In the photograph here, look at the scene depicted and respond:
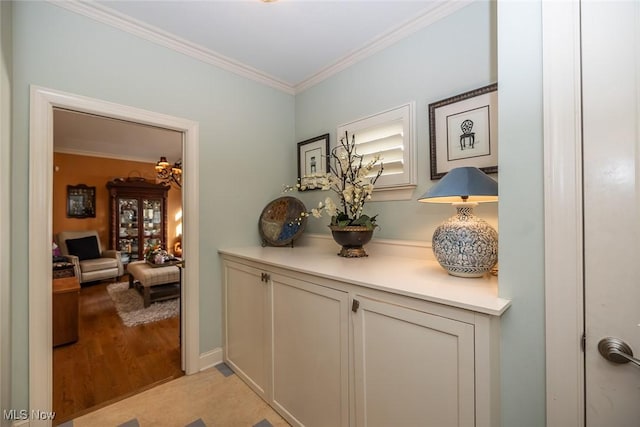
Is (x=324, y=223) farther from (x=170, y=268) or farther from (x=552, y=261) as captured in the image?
(x=170, y=268)

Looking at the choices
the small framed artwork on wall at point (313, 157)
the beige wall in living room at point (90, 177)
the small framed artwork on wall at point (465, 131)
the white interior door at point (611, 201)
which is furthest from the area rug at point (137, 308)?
the white interior door at point (611, 201)

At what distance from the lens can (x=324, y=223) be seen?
Result: 2.42m

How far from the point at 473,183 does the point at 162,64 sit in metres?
2.19

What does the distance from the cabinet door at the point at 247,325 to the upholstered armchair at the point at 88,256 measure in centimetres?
391

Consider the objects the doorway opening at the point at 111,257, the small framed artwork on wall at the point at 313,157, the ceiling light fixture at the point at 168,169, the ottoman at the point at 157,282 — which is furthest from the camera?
the ceiling light fixture at the point at 168,169

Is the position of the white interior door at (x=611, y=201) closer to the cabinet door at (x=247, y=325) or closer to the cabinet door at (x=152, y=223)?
the cabinet door at (x=247, y=325)

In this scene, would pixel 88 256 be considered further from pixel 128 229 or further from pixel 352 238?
pixel 352 238

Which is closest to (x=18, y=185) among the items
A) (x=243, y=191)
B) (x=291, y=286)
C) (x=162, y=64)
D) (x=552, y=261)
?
(x=162, y=64)

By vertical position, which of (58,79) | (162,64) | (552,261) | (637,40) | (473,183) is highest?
(162,64)

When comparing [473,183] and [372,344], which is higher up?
[473,183]

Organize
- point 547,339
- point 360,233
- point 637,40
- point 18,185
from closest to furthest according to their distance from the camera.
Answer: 1. point 637,40
2. point 547,339
3. point 18,185
4. point 360,233

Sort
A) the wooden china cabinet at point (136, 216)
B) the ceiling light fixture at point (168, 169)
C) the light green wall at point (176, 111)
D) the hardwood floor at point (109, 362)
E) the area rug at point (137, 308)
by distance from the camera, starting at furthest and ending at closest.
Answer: the wooden china cabinet at point (136, 216) → the ceiling light fixture at point (168, 169) → the area rug at point (137, 308) → the hardwood floor at point (109, 362) → the light green wall at point (176, 111)

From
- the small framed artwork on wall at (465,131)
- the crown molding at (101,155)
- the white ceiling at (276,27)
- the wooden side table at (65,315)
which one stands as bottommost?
the wooden side table at (65,315)

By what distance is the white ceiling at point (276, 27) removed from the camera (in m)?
1.65
